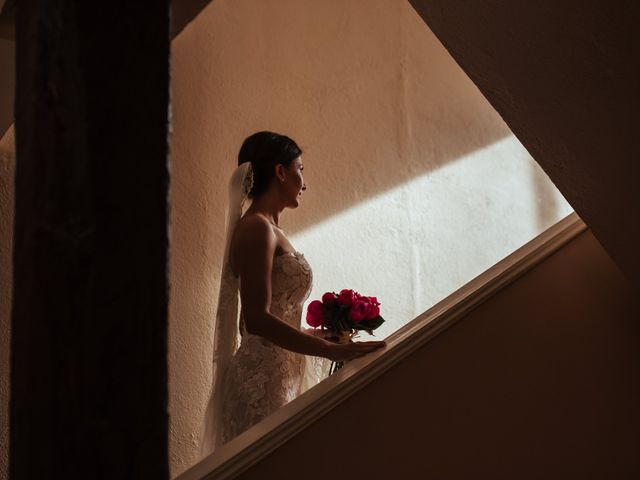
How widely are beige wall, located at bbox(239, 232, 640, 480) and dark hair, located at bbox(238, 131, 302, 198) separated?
116 centimetres

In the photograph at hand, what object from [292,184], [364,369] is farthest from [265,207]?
[364,369]

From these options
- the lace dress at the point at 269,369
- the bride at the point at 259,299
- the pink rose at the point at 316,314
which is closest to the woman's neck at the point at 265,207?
the bride at the point at 259,299

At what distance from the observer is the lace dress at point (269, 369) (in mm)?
3027

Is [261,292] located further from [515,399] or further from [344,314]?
[515,399]

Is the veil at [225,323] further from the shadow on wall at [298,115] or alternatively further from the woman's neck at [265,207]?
the shadow on wall at [298,115]

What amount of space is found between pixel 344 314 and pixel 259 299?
322 millimetres

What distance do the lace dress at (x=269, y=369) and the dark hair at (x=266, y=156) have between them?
1.09ft

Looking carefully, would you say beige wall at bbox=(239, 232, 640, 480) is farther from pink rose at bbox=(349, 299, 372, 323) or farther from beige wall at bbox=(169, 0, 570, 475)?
beige wall at bbox=(169, 0, 570, 475)

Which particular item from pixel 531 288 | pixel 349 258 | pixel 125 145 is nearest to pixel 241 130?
pixel 349 258

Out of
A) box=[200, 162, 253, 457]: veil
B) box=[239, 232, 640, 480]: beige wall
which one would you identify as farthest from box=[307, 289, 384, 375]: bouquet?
box=[239, 232, 640, 480]: beige wall

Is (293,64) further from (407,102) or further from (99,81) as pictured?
(99,81)

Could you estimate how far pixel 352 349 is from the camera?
7.93 feet

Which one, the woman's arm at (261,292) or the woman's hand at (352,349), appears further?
the woman's arm at (261,292)

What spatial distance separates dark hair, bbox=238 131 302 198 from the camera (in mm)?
3297
